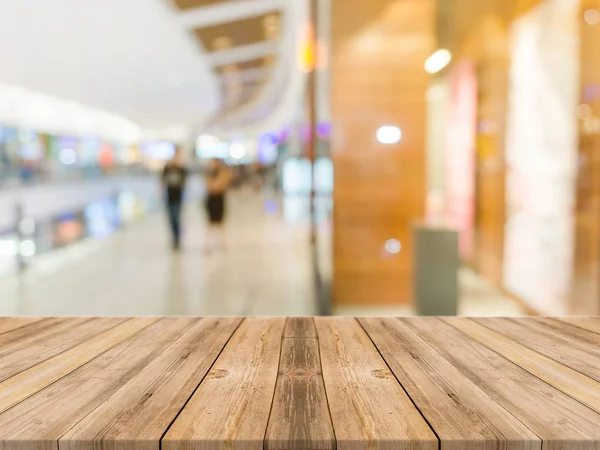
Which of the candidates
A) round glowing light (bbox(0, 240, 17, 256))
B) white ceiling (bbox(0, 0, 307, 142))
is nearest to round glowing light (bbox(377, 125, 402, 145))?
white ceiling (bbox(0, 0, 307, 142))

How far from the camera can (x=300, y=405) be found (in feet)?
4.04

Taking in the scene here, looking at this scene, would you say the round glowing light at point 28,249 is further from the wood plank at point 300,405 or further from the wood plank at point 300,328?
the wood plank at point 300,405

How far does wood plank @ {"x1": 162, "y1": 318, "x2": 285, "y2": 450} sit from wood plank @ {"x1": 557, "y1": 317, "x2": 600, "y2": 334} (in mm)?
1028

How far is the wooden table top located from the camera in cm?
109

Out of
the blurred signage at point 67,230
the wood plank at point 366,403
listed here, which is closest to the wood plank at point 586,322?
the wood plank at point 366,403

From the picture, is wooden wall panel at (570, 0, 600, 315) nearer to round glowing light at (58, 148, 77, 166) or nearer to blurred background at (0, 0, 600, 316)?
blurred background at (0, 0, 600, 316)

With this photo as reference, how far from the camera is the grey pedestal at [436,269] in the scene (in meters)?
3.98

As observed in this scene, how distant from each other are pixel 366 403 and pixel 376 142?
4.30m

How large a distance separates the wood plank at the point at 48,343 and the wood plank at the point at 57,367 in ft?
0.11

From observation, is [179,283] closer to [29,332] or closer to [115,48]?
[29,332]

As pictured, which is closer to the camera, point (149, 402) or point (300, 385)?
point (149, 402)

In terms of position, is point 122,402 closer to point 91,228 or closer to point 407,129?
point 407,129

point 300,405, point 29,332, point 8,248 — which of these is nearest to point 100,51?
point 8,248

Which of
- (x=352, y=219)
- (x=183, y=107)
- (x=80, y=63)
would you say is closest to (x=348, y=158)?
(x=352, y=219)
